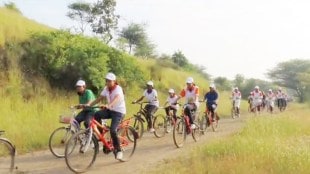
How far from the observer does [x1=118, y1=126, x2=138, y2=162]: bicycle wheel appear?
13.0 metres

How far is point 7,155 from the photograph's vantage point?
38.3 feet

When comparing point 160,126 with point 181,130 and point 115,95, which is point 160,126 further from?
point 115,95

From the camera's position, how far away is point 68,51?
84.8 feet

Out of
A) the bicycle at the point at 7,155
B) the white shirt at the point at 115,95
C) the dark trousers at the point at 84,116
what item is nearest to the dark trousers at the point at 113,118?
the white shirt at the point at 115,95

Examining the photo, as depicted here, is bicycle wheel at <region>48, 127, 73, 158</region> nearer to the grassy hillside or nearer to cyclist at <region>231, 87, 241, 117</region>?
the grassy hillside

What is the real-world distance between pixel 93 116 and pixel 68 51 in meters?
13.4

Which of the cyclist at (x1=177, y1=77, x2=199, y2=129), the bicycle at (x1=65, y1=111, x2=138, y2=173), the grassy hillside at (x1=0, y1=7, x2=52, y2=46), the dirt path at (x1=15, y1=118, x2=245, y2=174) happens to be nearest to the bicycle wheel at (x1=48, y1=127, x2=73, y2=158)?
the dirt path at (x1=15, y1=118, x2=245, y2=174)

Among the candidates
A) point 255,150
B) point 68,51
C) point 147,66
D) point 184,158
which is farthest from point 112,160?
point 147,66

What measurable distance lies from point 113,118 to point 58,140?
7.44 ft

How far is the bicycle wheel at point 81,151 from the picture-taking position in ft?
37.6

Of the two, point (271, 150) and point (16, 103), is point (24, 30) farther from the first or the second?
point (271, 150)

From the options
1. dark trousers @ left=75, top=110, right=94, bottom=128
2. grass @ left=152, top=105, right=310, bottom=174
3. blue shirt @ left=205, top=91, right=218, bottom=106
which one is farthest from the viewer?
blue shirt @ left=205, top=91, right=218, bottom=106

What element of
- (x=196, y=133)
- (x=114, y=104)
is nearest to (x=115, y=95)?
(x=114, y=104)

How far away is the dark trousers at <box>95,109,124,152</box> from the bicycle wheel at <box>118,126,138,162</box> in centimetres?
44
